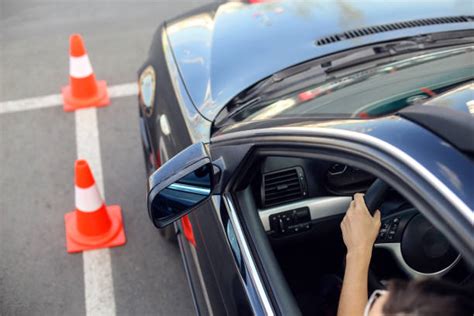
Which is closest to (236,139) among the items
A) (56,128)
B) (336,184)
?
(336,184)

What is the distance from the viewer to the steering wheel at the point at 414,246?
2.29 m

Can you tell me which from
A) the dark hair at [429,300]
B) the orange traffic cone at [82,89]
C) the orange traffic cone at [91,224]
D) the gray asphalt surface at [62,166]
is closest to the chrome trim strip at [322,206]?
the dark hair at [429,300]

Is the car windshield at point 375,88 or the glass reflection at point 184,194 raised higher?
the car windshield at point 375,88

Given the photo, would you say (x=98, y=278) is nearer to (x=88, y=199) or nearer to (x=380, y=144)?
(x=88, y=199)

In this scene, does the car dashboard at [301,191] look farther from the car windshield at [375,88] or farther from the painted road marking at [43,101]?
the painted road marking at [43,101]

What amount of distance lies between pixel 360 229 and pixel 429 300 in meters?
0.60

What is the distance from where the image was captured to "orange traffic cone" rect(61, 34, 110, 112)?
187 inches

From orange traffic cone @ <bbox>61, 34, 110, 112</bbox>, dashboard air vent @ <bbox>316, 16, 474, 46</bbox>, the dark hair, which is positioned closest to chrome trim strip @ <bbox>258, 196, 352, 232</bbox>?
dashboard air vent @ <bbox>316, 16, 474, 46</bbox>

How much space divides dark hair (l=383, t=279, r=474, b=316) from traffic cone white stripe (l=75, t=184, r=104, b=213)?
2.48 m

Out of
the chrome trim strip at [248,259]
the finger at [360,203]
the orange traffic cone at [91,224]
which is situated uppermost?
the finger at [360,203]

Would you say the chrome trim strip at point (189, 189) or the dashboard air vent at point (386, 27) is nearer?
the chrome trim strip at point (189, 189)

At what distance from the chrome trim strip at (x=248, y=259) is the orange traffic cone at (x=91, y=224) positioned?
165 cm

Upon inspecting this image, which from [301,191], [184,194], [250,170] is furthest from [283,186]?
[184,194]

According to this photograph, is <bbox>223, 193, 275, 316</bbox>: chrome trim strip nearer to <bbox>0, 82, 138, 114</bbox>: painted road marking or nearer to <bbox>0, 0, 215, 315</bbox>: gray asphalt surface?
<bbox>0, 0, 215, 315</bbox>: gray asphalt surface
